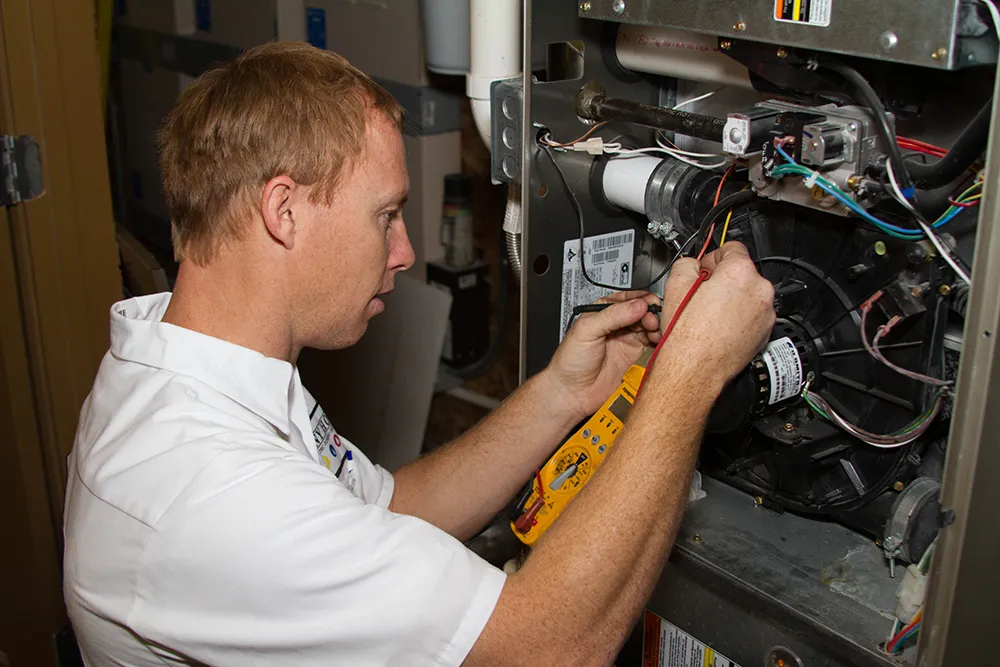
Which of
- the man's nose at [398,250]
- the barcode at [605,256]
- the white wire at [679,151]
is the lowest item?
the barcode at [605,256]

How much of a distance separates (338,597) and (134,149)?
2.41 m

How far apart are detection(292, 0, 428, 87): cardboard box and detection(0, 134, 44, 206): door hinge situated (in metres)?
0.70

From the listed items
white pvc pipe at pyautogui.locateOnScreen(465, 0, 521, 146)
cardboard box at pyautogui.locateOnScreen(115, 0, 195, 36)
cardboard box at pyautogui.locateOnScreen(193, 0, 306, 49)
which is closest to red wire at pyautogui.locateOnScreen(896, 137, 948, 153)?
white pvc pipe at pyautogui.locateOnScreen(465, 0, 521, 146)

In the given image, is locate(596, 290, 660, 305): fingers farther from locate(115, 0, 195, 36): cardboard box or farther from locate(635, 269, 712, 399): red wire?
locate(115, 0, 195, 36): cardboard box

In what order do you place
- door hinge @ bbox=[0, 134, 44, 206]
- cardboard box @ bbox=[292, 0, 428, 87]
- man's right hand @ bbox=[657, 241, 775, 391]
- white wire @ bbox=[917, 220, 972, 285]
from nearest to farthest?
white wire @ bbox=[917, 220, 972, 285] → man's right hand @ bbox=[657, 241, 775, 391] → door hinge @ bbox=[0, 134, 44, 206] → cardboard box @ bbox=[292, 0, 428, 87]

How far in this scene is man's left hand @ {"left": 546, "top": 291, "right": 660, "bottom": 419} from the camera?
1.24 metres

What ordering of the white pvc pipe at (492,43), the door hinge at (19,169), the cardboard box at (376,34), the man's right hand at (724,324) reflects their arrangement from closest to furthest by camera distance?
the man's right hand at (724,324) → the white pvc pipe at (492,43) → the door hinge at (19,169) → the cardboard box at (376,34)

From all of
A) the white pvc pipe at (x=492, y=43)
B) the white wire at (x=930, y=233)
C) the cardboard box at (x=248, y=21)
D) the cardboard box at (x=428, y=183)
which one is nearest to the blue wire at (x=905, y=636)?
the white wire at (x=930, y=233)

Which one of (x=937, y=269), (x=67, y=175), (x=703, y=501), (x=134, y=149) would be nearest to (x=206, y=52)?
(x=134, y=149)

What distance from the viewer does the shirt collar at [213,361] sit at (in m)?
1.08

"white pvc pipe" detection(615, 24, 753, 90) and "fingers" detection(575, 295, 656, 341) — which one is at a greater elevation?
"white pvc pipe" detection(615, 24, 753, 90)

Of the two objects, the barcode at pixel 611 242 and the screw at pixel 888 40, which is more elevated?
the screw at pixel 888 40

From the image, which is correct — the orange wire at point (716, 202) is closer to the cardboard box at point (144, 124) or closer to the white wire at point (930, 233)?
the white wire at point (930, 233)

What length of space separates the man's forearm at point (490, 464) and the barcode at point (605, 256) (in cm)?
16
